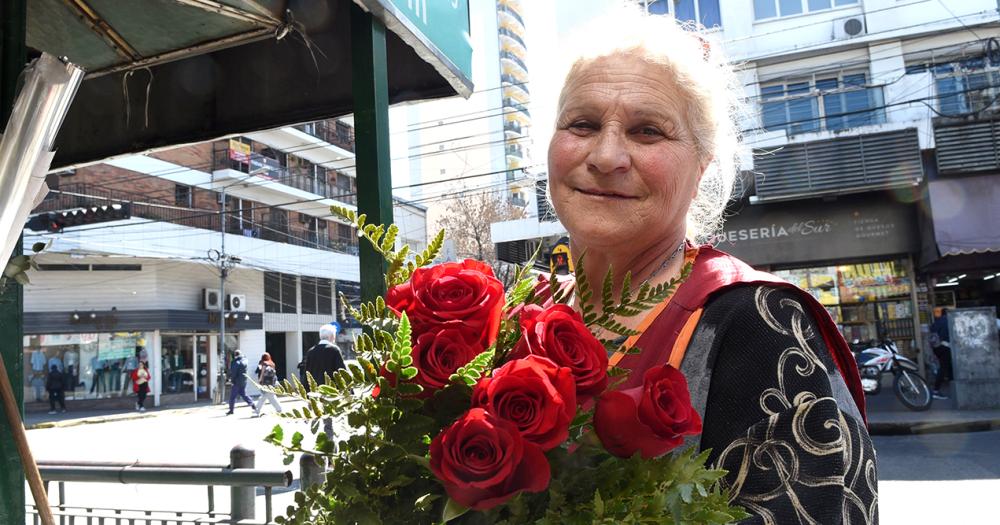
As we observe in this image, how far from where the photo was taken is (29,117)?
1766 millimetres

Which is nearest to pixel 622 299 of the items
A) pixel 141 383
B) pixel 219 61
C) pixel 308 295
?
pixel 219 61

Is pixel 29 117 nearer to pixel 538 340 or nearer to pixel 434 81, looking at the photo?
pixel 434 81

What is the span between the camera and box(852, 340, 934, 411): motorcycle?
442 inches

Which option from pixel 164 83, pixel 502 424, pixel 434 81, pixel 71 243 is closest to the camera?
pixel 502 424

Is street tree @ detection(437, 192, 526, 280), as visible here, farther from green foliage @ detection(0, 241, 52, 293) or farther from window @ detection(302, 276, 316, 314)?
green foliage @ detection(0, 241, 52, 293)

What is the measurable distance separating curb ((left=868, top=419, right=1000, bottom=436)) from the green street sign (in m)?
Result: 9.79

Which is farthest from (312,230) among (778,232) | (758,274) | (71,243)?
(758,274)

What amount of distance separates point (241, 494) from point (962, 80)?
50.3 ft

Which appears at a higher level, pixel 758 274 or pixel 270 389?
pixel 758 274

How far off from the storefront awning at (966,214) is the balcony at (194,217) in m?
18.1

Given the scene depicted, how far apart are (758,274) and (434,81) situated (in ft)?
5.90

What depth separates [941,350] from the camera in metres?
12.4

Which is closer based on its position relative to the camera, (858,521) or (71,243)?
(858,521)

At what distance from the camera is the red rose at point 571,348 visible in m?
0.79
